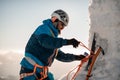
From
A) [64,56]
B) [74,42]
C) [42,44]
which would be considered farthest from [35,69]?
[74,42]

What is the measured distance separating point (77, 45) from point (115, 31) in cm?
401

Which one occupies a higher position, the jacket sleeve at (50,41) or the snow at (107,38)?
the jacket sleeve at (50,41)

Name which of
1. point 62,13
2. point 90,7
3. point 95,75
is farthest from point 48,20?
point 90,7

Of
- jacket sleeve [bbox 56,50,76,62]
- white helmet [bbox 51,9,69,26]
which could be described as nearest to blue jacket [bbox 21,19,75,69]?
white helmet [bbox 51,9,69,26]

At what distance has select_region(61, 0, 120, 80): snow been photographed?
11711 mm

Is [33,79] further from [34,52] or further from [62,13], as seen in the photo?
[62,13]

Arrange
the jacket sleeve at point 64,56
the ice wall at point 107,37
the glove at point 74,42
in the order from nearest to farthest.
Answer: the glove at point 74,42
the jacket sleeve at point 64,56
the ice wall at point 107,37

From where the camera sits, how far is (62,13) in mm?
9586

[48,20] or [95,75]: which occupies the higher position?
[48,20]

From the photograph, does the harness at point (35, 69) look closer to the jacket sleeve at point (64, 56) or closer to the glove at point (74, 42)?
the jacket sleeve at point (64, 56)

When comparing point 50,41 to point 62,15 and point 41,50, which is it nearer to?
point 41,50

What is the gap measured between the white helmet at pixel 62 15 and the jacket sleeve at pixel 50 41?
953 mm

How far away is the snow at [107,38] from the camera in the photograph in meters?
11.7

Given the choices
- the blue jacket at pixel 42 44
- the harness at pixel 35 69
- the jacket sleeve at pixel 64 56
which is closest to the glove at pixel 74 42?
the blue jacket at pixel 42 44
